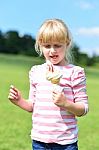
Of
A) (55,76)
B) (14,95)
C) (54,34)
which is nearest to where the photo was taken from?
(55,76)

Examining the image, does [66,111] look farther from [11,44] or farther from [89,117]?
[11,44]

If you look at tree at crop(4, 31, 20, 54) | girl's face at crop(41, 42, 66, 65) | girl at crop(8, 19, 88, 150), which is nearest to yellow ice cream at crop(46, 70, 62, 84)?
girl at crop(8, 19, 88, 150)

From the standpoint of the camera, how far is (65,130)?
12.2 ft

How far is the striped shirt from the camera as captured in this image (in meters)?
3.71

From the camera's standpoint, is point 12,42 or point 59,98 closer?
point 59,98

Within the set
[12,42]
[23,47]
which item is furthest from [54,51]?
[12,42]

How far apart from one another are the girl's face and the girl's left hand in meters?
0.36

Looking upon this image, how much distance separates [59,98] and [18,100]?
49 centimetres

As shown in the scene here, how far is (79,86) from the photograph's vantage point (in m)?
3.73

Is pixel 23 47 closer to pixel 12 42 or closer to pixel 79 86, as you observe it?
pixel 12 42

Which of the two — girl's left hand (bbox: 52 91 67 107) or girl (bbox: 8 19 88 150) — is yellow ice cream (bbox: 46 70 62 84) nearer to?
girl (bbox: 8 19 88 150)

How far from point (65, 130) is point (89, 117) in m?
8.93

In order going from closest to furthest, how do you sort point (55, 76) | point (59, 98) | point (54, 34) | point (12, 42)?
point (59, 98)
point (55, 76)
point (54, 34)
point (12, 42)

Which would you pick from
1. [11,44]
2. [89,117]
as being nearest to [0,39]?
[11,44]
